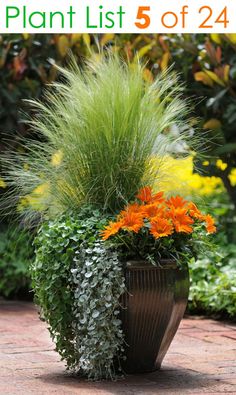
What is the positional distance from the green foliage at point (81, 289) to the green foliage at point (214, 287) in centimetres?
198

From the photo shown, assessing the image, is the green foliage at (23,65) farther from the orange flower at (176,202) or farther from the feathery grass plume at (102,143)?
the orange flower at (176,202)

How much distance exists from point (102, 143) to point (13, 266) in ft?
10.6

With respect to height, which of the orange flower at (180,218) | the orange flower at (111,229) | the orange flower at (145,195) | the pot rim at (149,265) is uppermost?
the orange flower at (145,195)

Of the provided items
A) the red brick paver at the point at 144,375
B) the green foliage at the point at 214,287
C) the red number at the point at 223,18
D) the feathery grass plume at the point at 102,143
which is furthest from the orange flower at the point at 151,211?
→ the red number at the point at 223,18

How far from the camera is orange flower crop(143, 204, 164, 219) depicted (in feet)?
13.3

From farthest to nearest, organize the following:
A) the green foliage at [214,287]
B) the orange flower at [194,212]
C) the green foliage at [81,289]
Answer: the green foliage at [214,287]
the orange flower at [194,212]
the green foliage at [81,289]

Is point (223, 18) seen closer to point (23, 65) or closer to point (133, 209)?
point (23, 65)

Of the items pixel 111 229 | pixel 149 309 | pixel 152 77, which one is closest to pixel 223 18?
pixel 152 77

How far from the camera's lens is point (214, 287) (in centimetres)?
630

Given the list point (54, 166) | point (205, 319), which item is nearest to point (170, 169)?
point (54, 166)

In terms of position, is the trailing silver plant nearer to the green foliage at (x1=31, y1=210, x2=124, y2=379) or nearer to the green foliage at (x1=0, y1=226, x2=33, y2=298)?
the green foliage at (x1=31, y1=210, x2=124, y2=379)

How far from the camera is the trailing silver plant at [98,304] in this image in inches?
155

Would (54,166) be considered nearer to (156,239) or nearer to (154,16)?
(156,239)

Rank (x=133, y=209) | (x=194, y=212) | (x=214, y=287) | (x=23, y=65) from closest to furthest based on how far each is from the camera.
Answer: (x=133, y=209) → (x=194, y=212) → (x=214, y=287) → (x=23, y=65)
